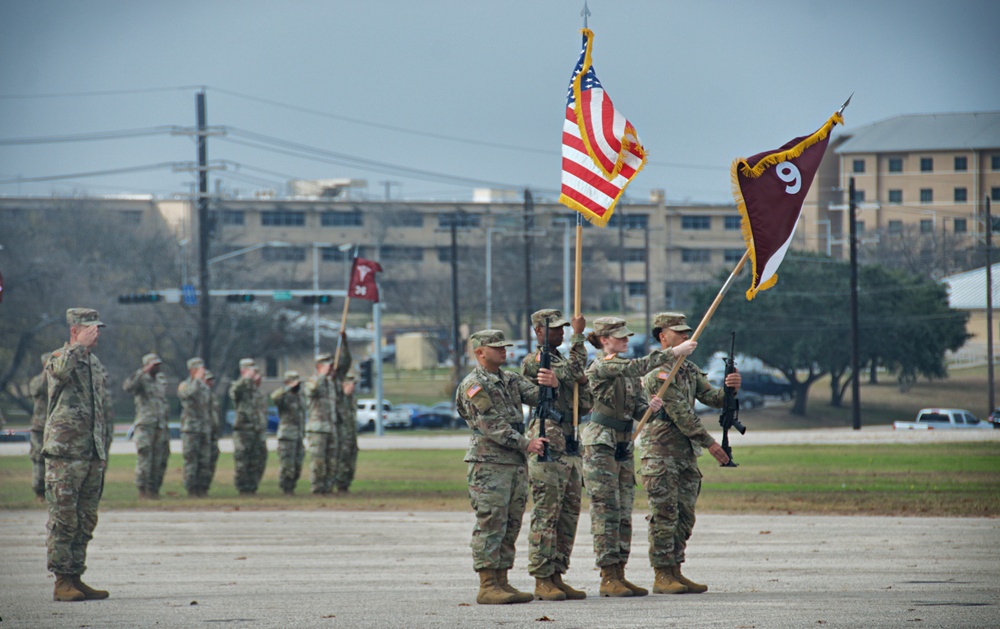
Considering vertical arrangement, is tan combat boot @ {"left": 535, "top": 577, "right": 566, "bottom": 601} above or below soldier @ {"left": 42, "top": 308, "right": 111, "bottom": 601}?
Result: below

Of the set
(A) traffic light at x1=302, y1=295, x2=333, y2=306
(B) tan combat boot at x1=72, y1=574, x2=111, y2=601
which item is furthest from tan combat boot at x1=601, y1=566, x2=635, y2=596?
(A) traffic light at x1=302, y1=295, x2=333, y2=306

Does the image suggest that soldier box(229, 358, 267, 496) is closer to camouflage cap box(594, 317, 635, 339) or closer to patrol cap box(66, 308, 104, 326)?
patrol cap box(66, 308, 104, 326)

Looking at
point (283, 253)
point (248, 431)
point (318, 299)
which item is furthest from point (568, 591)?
point (283, 253)

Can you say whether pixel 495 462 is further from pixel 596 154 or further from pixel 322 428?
pixel 322 428

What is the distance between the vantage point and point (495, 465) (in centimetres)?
986

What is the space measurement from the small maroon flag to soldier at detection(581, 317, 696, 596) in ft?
45.7

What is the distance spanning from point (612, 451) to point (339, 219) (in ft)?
265

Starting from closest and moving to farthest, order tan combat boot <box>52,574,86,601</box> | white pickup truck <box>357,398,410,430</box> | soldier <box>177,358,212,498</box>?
1. tan combat boot <box>52,574,86,601</box>
2. soldier <box>177,358,212,498</box>
3. white pickup truck <box>357,398,410,430</box>

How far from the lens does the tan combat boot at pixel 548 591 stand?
998cm

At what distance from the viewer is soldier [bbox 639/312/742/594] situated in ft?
34.2

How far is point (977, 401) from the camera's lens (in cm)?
5284

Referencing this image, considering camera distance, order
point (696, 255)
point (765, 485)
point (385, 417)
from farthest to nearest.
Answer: point (696, 255) < point (385, 417) < point (765, 485)

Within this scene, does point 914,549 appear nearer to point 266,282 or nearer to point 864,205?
point 864,205

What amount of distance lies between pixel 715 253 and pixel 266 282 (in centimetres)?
3170
